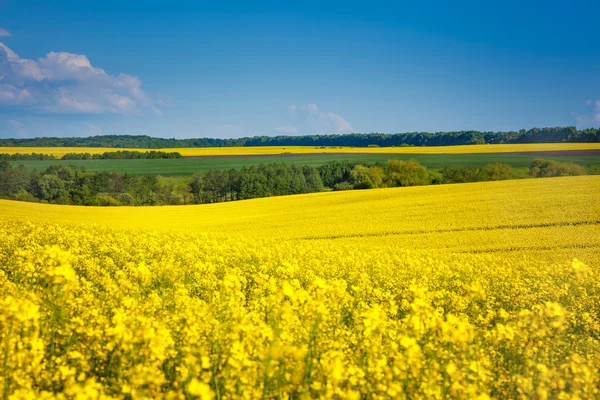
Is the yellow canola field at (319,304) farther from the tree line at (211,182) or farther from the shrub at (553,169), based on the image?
the tree line at (211,182)

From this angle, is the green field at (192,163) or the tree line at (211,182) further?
the green field at (192,163)

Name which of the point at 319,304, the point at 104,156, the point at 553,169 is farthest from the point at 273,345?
the point at 104,156

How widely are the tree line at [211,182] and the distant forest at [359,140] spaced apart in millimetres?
34368

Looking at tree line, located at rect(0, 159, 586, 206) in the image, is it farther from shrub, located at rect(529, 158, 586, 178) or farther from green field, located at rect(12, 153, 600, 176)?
green field, located at rect(12, 153, 600, 176)

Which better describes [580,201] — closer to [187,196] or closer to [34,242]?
[34,242]

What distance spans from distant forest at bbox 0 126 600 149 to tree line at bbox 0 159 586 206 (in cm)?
3437

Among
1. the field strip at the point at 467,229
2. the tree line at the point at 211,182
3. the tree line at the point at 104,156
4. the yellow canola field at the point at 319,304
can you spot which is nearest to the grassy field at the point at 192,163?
the tree line at the point at 104,156

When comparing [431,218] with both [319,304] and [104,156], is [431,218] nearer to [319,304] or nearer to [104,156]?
[319,304]

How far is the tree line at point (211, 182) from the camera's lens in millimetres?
46812

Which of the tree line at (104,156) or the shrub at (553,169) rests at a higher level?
the tree line at (104,156)

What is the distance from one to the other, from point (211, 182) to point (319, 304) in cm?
5067

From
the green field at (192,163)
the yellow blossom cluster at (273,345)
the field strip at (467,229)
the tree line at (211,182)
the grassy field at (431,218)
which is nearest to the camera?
the yellow blossom cluster at (273,345)

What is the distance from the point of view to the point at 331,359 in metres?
4.79

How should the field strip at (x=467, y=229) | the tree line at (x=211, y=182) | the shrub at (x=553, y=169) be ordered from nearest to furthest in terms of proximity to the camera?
1. the field strip at (x=467, y=229)
2. the shrub at (x=553, y=169)
3. the tree line at (x=211, y=182)
